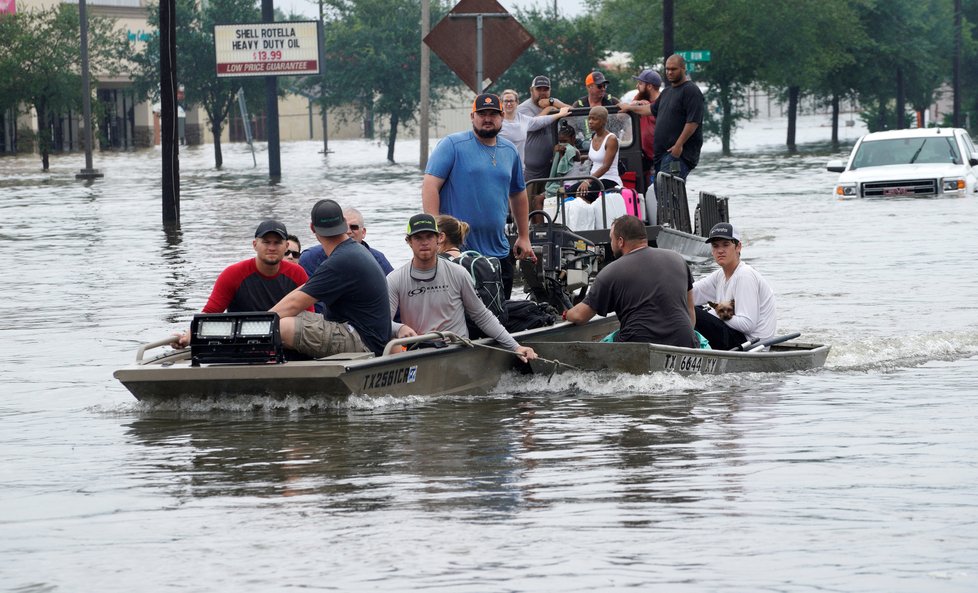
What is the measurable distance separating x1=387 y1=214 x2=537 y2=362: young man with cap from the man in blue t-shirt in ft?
3.44

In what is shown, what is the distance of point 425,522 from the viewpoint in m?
7.21

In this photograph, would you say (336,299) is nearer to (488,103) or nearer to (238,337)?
(238,337)

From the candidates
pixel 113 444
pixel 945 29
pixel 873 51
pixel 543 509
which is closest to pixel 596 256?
pixel 113 444

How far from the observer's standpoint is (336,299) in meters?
10.6

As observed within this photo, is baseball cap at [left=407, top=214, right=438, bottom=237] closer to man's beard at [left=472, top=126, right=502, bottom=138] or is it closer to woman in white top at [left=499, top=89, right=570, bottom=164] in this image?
man's beard at [left=472, top=126, right=502, bottom=138]

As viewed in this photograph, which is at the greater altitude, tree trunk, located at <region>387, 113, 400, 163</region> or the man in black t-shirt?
the man in black t-shirt

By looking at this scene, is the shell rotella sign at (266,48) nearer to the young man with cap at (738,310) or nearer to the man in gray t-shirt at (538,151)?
the man in gray t-shirt at (538,151)

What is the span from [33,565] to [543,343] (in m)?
5.36

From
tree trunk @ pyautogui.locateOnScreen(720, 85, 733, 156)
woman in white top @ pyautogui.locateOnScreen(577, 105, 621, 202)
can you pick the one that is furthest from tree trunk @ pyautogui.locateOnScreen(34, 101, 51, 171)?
woman in white top @ pyautogui.locateOnScreen(577, 105, 621, 202)

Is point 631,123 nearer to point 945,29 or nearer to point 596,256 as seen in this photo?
point 596,256

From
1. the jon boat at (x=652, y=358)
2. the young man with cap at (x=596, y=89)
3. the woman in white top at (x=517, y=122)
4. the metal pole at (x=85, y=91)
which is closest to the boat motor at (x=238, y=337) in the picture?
the jon boat at (x=652, y=358)

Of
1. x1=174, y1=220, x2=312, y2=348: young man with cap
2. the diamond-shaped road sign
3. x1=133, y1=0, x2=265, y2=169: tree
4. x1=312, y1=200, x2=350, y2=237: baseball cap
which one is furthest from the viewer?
x1=133, y1=0, x2=265, y2=169: tree

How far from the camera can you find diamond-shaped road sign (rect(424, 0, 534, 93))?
15602mm

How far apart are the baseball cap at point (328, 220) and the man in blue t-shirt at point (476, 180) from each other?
5.08ft
